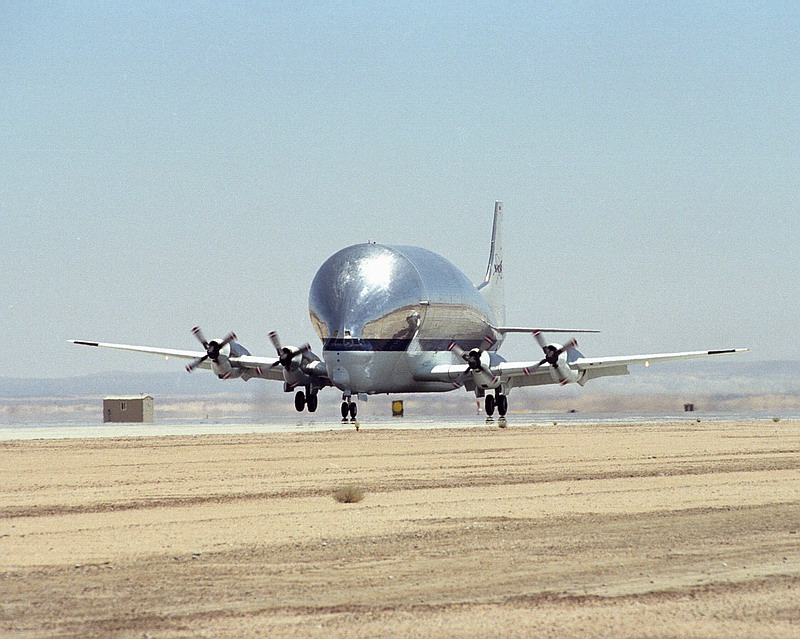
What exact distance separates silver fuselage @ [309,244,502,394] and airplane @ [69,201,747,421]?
2.0 inches

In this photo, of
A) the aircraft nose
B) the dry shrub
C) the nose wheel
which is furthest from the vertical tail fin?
the dry shrub

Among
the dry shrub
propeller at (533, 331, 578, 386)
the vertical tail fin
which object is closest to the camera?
the dry shrub

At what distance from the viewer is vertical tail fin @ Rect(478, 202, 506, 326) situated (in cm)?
8844

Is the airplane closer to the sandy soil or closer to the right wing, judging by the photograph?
the right wing

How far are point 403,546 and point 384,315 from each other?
46523mm

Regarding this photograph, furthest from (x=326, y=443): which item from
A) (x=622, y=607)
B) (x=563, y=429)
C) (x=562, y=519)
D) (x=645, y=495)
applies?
(x=622, y=607)

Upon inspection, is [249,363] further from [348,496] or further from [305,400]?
[348,496]

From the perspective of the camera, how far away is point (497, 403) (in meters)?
68.8

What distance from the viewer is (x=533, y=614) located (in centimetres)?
1277

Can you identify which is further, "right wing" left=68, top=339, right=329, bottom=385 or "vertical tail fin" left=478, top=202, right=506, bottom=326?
"vertical tail fin" left=478, top=202, right=506, bottom=326

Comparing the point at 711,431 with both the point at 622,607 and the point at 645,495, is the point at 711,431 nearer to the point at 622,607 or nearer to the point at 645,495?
the point at 645,495

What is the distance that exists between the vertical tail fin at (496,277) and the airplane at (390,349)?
14.6 meters

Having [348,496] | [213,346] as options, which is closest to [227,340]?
[213,346]

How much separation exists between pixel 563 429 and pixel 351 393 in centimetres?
1644
